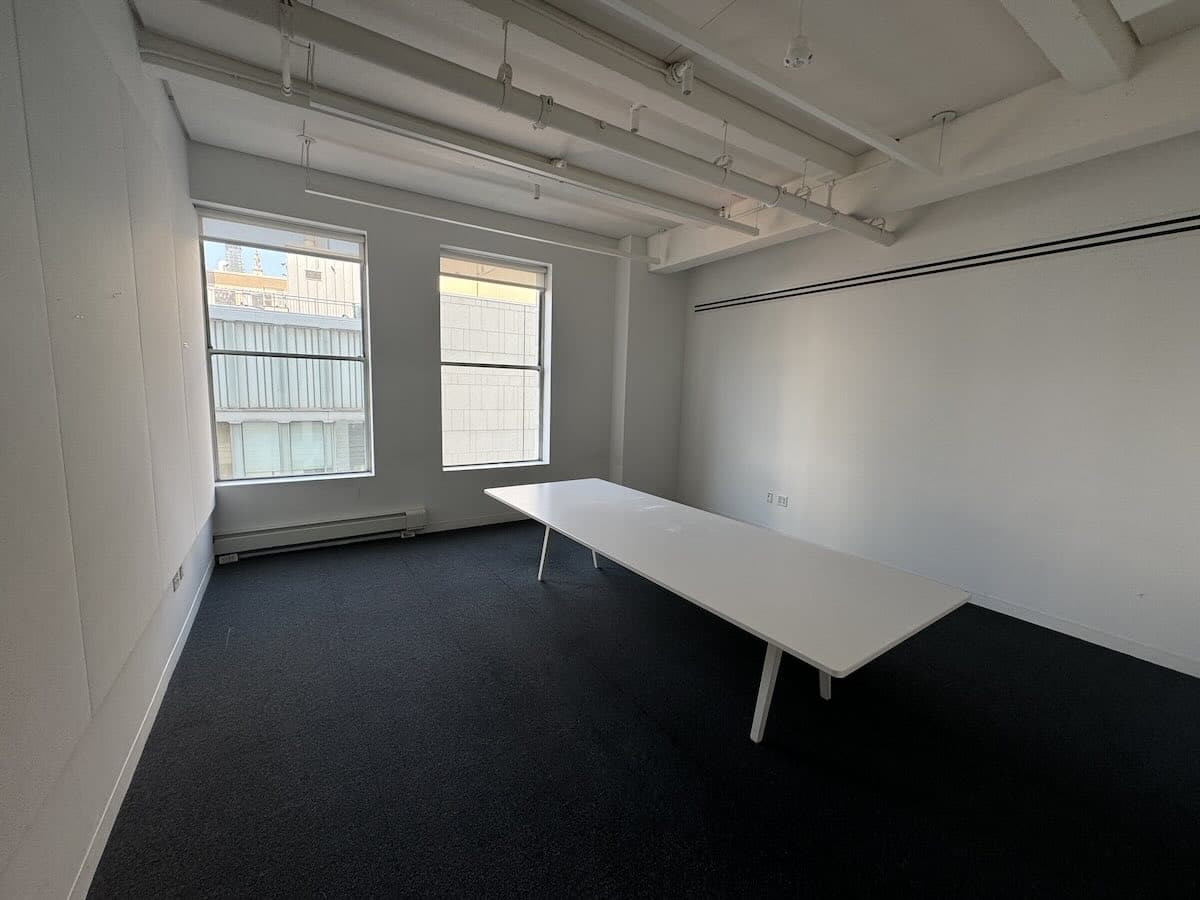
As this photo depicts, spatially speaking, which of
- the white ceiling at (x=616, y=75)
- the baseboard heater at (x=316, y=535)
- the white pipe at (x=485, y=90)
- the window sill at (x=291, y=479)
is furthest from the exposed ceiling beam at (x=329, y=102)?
the baseboard heater at (x=316, y=535)

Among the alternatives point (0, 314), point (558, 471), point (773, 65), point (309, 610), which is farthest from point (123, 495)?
point (558, 471)

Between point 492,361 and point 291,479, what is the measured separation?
84.2 inches

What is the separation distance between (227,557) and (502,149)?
367cm

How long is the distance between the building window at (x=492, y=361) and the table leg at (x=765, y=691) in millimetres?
3577

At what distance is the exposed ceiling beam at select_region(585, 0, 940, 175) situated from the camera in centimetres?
159

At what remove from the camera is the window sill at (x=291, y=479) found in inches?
146

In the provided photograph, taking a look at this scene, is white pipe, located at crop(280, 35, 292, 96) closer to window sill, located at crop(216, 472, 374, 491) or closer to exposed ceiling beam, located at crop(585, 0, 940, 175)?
exposed ceiling beam, located at crop(585, 0, 940, 175)

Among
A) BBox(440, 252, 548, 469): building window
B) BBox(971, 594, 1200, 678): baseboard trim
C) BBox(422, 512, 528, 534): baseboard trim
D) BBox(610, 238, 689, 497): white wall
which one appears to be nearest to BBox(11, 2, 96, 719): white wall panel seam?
BBox(422, 512, 528, 534): baseboard trim

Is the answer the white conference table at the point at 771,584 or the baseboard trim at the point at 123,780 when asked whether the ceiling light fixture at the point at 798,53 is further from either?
the baseboard trim at the point at 123,780

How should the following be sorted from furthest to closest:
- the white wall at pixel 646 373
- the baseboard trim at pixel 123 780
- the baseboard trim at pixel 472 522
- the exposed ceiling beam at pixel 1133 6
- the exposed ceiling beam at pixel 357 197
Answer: the white wall at pixel 646 373 → the baseboard trim at pixel 472 522 → the exposed ceiling beam at pixel 357 197 → the exposed ceiling beam at pixel 1133 6 → the baseboard trim at pixel 123 780

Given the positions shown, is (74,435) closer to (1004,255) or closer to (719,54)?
(719,54)

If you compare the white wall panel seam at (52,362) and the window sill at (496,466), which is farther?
the window sill at (496,466)

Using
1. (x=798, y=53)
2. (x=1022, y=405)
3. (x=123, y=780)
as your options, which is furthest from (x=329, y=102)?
(x=1022, y=405)

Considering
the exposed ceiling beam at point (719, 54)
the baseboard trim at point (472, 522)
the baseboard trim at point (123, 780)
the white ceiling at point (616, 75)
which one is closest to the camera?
the baseboard trim at point (123, 780)
